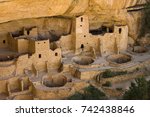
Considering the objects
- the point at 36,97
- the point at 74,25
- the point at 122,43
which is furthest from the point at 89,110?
the point at 122,43

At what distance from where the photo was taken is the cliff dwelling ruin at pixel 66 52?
13.2m

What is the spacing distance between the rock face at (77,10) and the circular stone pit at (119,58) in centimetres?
138

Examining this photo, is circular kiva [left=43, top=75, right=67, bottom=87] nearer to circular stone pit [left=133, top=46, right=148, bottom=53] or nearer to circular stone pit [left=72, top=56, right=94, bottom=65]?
circular stone pit [left=72, top=56, right=94, bottom=65]

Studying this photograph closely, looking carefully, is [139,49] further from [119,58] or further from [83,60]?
[83,60]

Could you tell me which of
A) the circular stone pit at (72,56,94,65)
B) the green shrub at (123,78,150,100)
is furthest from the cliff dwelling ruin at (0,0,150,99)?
the green shrub at (123,78,150,100)

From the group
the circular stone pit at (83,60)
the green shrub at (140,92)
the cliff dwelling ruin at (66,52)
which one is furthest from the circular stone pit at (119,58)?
the green shrub at (140,92)

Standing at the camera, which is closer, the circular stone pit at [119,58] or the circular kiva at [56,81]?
the circular kiva at [56,81]

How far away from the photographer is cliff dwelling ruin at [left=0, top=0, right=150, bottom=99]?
520 inches

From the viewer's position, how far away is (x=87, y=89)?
1348 cm

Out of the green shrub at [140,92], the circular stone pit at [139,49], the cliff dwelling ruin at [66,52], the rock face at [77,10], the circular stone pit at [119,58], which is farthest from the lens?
the circular stone pit at [139,49]

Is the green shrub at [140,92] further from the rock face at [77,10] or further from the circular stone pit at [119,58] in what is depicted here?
the rock face at [77,10]

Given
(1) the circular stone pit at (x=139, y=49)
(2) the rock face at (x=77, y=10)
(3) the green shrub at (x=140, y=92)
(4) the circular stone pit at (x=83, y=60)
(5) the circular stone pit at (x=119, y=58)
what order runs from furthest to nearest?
(1) the circular stone pit at (x=139, y=49), (5) the circular stone pit at (x=119, y=58), (4) the circular stone pit at (x=83, y=60), (2) the rock face at (x=77, y=10), (3) the green shrub at (x=140, y=92)

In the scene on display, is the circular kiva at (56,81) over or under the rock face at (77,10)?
under

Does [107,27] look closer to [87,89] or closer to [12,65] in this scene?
[87,89]
